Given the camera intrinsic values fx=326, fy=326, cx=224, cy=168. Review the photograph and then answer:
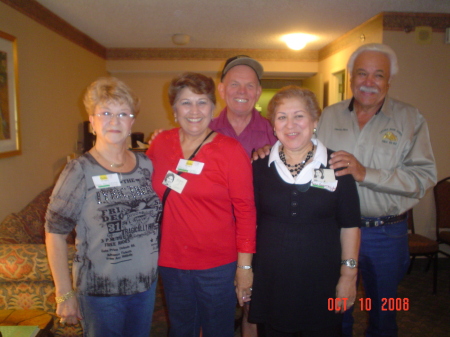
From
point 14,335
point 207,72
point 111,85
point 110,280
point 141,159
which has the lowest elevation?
point 14,335

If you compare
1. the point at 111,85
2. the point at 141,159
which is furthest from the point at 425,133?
the point at 111,85

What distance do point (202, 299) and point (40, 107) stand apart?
10.5 feet

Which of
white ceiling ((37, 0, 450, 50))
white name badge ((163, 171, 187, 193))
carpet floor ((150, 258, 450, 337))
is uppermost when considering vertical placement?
white ceiling ((37, 0, 450, 50))

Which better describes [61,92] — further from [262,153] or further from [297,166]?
[297,166]

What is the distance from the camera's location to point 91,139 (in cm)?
488

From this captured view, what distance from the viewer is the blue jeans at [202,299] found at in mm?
1583

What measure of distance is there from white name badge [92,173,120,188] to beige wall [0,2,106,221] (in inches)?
87.5

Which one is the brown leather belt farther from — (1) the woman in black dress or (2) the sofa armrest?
(2) the sofa armrest

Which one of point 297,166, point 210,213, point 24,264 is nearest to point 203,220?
point 210,213

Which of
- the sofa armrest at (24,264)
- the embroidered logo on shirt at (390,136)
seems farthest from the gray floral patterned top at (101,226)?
the embroidered logo on shirt at (390,136)

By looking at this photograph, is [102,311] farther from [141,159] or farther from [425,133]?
[425,133]

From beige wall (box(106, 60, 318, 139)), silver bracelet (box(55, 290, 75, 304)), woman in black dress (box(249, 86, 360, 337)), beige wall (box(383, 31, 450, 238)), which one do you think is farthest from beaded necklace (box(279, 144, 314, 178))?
beige wall (box(106, 60, 318, 139))

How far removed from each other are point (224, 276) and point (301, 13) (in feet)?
11.0

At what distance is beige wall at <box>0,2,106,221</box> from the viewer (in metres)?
3.20
